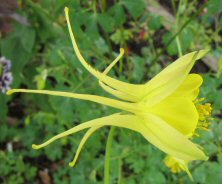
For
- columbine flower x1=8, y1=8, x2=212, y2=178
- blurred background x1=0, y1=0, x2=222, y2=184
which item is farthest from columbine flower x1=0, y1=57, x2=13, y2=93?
columbine flower x1=8, y1=8, x2=212, y2=178

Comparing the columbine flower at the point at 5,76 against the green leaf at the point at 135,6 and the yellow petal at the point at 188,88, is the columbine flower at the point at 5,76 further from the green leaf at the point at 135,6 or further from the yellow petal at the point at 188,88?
the yellow petal at the point at 188,88

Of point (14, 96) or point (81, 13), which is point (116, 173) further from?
point (14, 96)

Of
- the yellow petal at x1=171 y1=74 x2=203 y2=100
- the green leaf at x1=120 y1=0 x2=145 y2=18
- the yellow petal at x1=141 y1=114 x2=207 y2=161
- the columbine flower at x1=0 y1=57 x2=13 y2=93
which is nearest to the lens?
the yellow petal at x1=141 y1=114 x2=207 y2=161

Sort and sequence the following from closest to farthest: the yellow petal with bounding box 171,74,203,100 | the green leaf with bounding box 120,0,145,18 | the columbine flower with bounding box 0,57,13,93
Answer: the yellow petal with bounding box 171,74,203,100, the green leaf with bounding box 120,0,145,18, the columbine flower with bounding box 0,57,13,93

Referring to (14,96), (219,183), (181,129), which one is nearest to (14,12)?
(14,96)

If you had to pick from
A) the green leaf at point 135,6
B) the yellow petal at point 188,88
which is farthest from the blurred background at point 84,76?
the yellow petal at point 188,88

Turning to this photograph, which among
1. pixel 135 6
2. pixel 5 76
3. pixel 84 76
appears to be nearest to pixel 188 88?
pixel 135 6

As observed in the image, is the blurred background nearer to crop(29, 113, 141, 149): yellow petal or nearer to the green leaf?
the green leaf
